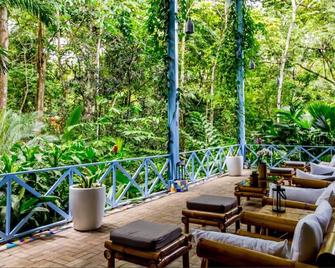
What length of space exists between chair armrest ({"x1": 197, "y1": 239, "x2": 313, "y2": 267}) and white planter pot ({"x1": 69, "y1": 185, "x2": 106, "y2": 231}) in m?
2.18

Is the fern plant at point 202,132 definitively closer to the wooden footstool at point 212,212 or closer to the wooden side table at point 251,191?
the wooden side table at point 251,191

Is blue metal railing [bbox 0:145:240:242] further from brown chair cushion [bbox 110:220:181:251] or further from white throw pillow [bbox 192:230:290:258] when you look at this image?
white throw pillow [bbox 192:230:290:258]

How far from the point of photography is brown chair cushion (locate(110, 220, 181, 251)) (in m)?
2.40

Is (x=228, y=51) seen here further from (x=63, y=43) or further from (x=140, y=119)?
(x=63, y=43)

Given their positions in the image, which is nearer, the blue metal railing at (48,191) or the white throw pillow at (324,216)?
the white throw pillow at (324,216)

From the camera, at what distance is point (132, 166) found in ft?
24.8

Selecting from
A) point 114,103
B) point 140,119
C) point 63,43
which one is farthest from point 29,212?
point 63,43

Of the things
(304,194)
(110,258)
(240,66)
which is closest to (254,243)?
(110,258)

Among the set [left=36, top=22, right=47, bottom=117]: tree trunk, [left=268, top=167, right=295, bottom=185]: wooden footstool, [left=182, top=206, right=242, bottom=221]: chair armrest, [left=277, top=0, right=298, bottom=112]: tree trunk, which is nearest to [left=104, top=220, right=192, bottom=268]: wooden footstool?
[left=182, top=206, right=242, bottom=221]: chair armrest

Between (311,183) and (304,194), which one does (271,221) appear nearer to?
(304,194)

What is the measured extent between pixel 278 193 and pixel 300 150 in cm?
551

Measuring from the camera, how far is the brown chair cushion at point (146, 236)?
2.40 m

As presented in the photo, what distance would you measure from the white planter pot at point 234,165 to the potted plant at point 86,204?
4.66 meters

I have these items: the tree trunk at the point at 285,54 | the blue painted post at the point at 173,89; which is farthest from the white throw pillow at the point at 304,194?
the tree trunk at the point at 285,54
